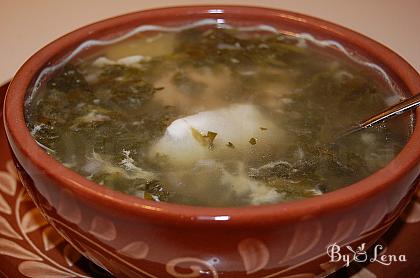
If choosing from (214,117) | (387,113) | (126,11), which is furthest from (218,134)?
(126,11)

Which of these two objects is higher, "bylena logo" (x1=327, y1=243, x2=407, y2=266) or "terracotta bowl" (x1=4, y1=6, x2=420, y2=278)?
"terracotta bowl" (x1=4, y1=6, x2=420, y2=278)

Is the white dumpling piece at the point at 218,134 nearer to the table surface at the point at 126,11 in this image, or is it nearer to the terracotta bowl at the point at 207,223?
the terracotta bowl at the point at 207,223

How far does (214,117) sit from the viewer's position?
39.3 inches

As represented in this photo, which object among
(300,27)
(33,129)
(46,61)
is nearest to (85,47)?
(46,61)

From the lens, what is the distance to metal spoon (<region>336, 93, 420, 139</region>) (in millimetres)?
899

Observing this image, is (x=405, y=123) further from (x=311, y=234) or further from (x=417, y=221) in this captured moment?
(x=311, y=234)

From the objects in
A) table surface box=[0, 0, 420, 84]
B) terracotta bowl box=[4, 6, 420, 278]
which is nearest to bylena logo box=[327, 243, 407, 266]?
terracotta bowl box=[4, 6, 420, 278]

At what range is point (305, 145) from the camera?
92cm

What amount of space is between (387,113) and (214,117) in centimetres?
29

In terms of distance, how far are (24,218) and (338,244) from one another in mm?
574

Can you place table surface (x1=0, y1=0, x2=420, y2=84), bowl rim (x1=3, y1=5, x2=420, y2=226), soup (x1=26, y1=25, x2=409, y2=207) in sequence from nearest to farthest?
bowl rim (x1=3, y1=5, x2=420, y2=226) < soup (x1=26, y1=25, x2=409, y2=207) < table surface (x1=0, y1=0, x2=420, y2=84)

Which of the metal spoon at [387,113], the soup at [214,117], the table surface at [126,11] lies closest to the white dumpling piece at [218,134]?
the soup at [214,117]

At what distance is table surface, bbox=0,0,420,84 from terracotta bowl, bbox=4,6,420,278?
3.33ft

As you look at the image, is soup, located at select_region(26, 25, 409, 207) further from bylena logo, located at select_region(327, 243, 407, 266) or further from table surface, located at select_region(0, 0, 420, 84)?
table surface, located at select_region(0, 0, 420, 84)
